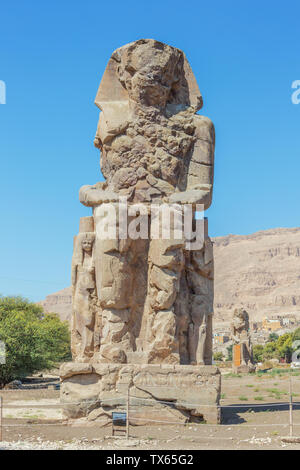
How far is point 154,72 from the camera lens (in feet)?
30.7

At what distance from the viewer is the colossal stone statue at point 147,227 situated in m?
8.74

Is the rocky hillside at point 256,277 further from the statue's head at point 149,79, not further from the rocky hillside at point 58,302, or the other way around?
the statue's head at point 149,79

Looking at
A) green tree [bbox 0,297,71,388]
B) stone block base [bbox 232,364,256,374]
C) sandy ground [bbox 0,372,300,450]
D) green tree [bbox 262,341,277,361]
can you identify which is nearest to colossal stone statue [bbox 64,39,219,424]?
sandy ground [bbox 0,372,300,450]

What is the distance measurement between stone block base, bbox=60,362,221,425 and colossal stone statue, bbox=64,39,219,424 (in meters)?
0.19

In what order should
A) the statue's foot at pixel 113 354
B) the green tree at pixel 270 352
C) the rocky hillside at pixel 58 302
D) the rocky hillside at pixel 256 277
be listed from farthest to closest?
the rocky hillside at pixel 58 302, the rocky hillside at pixel 256 277, the green tree at pixel 270 352, the statue's foot at pixel 113 354

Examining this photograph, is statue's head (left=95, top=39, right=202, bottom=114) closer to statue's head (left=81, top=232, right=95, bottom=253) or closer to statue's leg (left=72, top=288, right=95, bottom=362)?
statue's head (left=81, top=232, right=95, bottom=253)

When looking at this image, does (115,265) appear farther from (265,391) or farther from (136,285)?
(265,391)

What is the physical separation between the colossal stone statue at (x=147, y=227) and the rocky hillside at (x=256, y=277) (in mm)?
121243

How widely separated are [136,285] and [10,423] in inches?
102

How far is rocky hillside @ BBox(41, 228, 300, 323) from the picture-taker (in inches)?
5871

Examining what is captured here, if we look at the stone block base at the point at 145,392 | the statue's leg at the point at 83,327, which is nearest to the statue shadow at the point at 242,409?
the stone block base at the point at 145,392

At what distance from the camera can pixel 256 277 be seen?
166m
